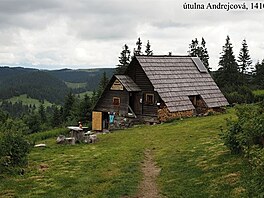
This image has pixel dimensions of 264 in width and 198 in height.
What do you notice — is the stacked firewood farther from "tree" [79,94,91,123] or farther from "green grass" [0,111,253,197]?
"tree" [79,94,91,123]

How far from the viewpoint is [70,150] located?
22.5 metres

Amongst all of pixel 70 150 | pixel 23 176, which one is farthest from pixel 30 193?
pixel 70 150

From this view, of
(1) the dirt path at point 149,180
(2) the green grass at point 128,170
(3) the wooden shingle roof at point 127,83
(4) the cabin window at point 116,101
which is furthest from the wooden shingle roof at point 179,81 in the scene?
(1) the dirt path at point 149,180

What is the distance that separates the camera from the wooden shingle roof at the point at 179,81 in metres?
36.2

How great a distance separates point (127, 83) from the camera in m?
37.3

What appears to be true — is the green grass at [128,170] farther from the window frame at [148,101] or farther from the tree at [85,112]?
the tree at [85,112]

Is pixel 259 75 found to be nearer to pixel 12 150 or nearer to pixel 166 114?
pixel 166 114

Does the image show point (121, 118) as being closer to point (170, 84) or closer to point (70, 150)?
point (170, 84)

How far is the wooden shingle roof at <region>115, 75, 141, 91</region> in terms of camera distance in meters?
36.8

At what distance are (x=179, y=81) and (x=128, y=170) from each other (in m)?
23.2

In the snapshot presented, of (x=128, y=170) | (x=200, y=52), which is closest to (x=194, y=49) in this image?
(x=200, y=52)

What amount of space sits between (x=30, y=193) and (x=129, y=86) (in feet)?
79.1

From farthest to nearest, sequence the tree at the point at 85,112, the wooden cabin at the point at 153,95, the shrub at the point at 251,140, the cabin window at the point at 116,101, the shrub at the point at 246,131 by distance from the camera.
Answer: the tree at the point at 85,112
the cabin window at the point at 116,101
the wooden cabin at the point at 153,95
the shrub at the point at 246,131
the shrub at the point at 251,140

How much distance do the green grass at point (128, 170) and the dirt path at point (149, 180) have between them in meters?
0.22
